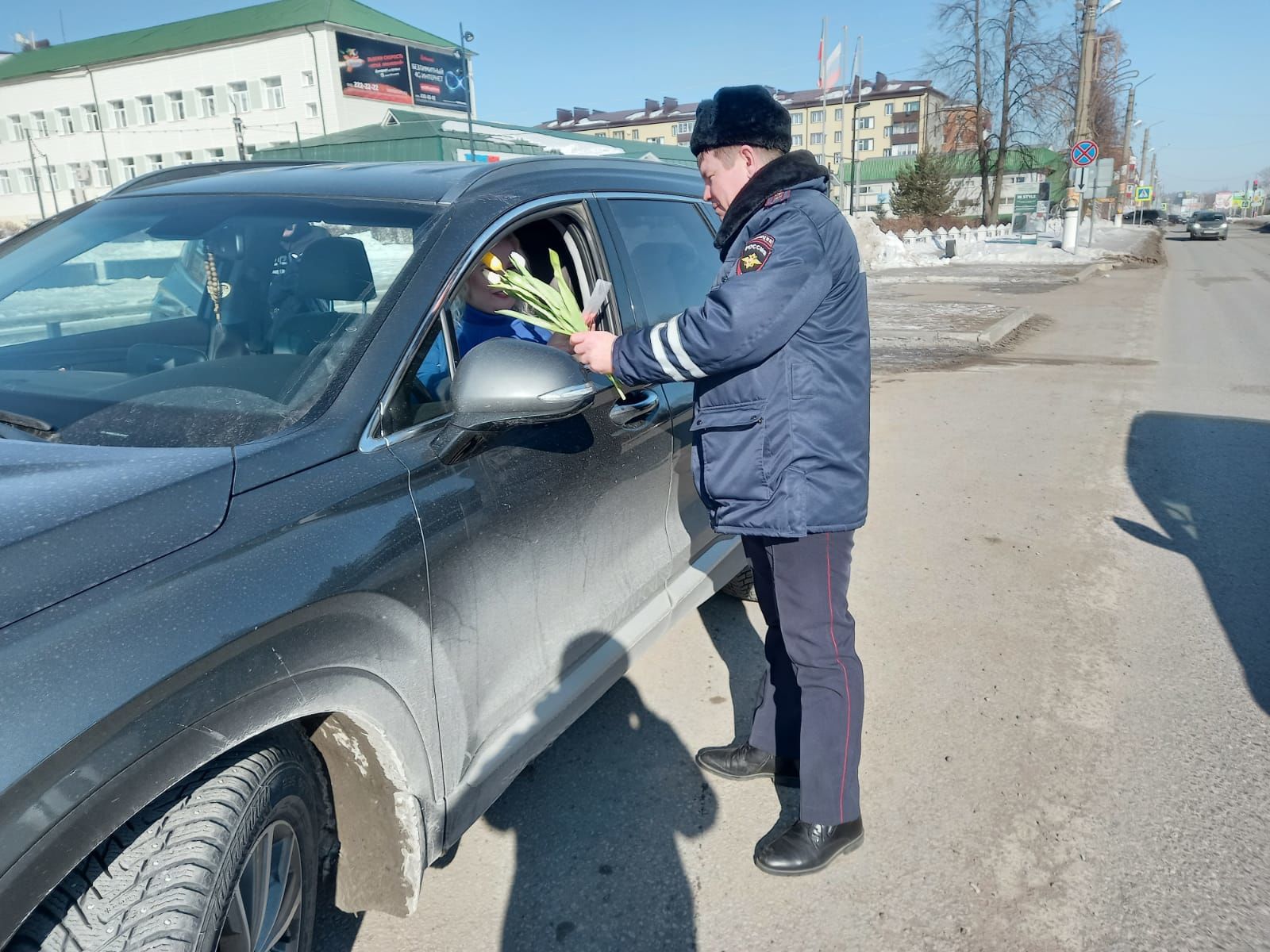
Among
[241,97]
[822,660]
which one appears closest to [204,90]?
[241,97]

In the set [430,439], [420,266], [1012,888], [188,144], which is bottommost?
[1012,888]

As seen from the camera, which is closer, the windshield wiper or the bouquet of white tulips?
the windshield wiper

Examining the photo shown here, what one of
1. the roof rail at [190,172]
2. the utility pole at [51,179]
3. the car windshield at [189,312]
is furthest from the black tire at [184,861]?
the utility pole at [51,179]

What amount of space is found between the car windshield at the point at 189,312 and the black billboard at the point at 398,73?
187ft

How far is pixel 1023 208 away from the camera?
4828 centimetres

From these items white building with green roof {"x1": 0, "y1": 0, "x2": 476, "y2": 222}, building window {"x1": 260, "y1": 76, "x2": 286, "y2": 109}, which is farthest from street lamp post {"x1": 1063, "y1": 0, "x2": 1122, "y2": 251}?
building window {"x1": 260, "y1": 76, "x2": 286, "y2": 109}

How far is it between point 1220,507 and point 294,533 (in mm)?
5752

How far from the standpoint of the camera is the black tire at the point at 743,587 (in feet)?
13.6

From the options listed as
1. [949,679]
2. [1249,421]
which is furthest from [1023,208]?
[949,679]

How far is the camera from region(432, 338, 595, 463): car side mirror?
6.45 ft

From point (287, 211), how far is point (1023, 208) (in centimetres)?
5274

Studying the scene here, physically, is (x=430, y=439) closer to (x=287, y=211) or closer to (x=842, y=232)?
(x=287, y=211)

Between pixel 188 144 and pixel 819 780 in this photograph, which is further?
pixel 188 144

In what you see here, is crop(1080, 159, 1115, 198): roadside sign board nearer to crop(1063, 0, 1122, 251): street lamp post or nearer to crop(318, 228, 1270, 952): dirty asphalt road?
crop(1063, 0, 1122, 251): street lamp post
